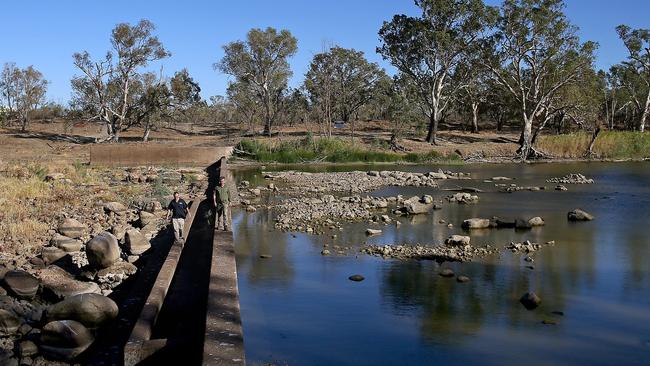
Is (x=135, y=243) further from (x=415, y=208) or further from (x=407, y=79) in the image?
(x=407, y=79)

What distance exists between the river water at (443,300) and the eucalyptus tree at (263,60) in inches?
1572

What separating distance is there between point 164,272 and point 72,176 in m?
18.3

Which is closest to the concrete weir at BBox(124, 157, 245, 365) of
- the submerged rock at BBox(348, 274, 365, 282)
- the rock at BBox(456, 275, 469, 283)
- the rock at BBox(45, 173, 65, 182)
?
the submerged rock at BBox(348, 274, 365, 282)

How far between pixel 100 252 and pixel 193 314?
118 inches

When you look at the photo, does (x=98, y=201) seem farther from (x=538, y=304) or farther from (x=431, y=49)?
(x=431, y=49)

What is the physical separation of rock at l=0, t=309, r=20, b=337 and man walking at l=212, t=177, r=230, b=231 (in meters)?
6.43

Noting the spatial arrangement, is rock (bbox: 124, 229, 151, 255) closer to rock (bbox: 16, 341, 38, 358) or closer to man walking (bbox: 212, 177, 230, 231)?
man walking (bbox: 212, 177, 230, 231)

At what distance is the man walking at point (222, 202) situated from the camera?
1593 cm

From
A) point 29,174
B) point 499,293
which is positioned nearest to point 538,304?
point 499,293

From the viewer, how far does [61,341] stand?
9406 millimetres

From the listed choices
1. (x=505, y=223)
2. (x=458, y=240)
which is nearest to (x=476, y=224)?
(x=505, y=223)

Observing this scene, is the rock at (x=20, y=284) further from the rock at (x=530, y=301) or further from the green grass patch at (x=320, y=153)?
the green grass patch at (x=320, y=153)

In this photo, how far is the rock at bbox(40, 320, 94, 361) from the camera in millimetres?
9297

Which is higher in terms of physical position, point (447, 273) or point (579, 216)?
point (579, 216)
